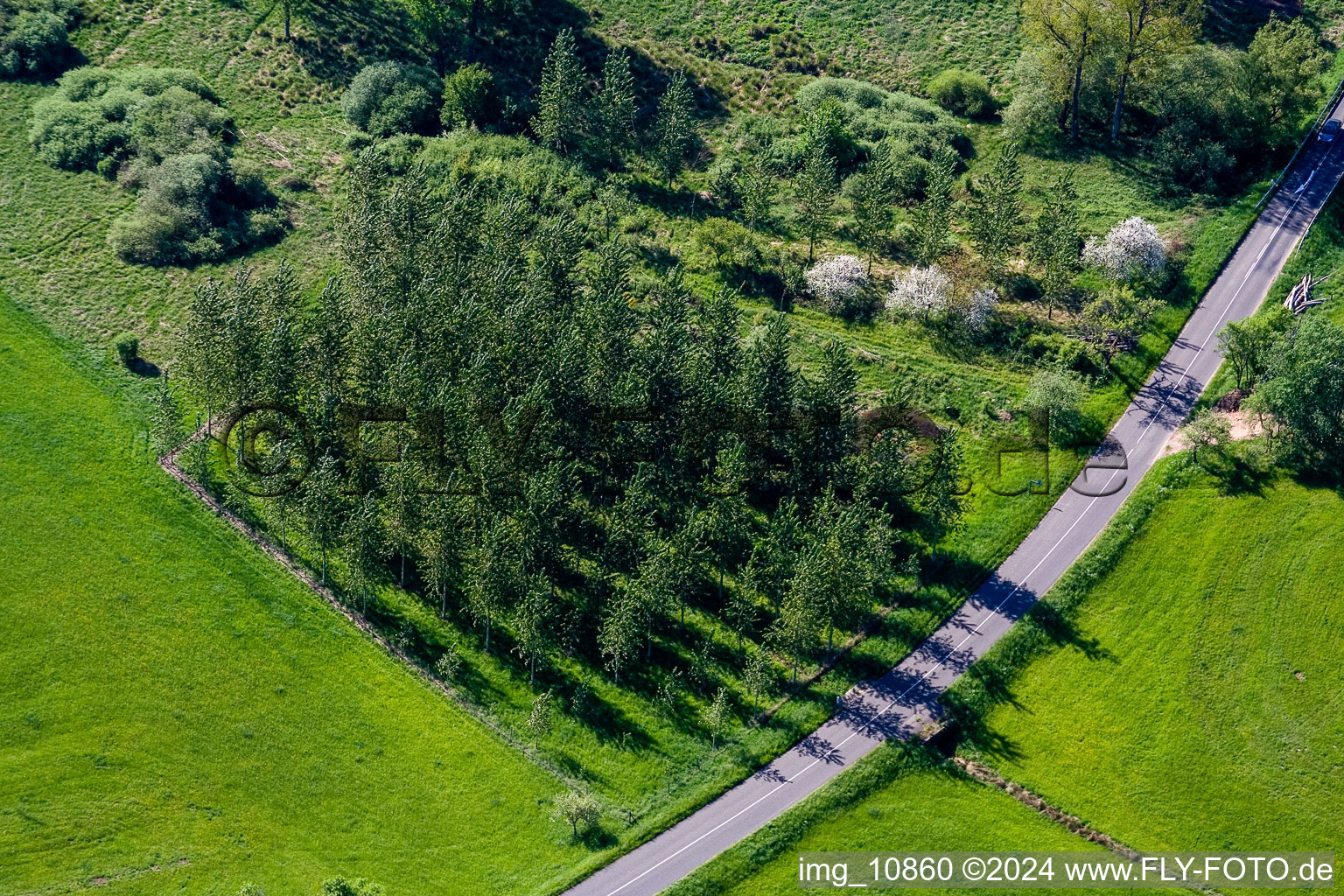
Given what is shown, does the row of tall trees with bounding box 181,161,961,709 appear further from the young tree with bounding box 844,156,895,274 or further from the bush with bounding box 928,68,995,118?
the bush with bounding box 928,68,995,118

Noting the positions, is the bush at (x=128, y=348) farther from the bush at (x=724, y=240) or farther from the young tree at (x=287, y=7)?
the bush at (x=724, y=240)

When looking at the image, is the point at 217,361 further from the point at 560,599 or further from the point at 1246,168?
the point at 1246,168

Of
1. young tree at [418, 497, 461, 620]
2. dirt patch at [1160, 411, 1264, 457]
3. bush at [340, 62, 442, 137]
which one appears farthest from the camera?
bush at [340, 62, 442, 137]

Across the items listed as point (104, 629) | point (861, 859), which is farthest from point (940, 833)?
point (104, 629)

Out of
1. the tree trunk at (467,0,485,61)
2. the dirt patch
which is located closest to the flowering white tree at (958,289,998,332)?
the dirt patch

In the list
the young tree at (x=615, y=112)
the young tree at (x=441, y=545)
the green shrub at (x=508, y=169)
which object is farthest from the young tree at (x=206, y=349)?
the young tree at (x=615, y=112)

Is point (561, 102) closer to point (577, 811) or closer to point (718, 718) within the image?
point (718, 718)

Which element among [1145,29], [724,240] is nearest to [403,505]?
[724,240]
